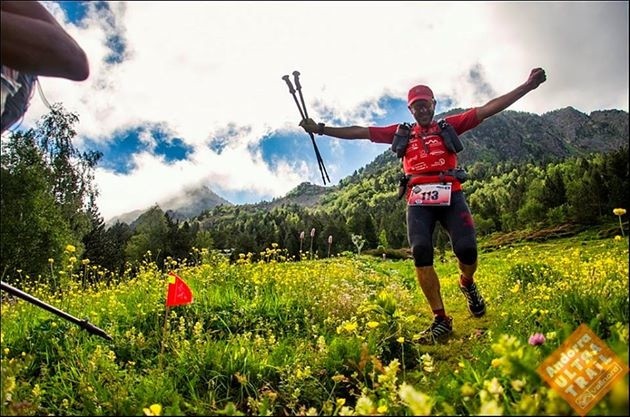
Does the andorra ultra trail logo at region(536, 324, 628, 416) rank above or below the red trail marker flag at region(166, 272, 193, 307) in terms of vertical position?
below

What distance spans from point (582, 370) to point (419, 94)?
475 centimetres

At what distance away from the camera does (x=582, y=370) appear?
78.6 inches

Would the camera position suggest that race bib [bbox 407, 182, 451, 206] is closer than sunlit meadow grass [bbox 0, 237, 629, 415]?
No

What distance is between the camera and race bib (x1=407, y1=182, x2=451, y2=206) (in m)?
5.75

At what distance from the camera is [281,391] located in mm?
3781

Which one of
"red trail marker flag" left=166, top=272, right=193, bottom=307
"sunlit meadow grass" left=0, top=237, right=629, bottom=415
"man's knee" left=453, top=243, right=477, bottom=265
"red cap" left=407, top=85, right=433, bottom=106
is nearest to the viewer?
"sunlit meadow grass" left=0, top=237, right=629, bottom=415

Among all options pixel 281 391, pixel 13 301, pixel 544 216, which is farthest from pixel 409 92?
pixel 544 216

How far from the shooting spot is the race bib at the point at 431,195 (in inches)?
227

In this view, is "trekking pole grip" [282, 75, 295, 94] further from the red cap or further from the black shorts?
the black shorts

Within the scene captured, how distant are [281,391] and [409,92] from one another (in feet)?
13.6

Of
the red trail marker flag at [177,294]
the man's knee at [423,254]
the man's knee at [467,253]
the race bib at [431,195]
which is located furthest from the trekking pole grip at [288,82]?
the red trail marker flag at [177,294]

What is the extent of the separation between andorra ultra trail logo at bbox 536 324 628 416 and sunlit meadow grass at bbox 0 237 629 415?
6 cm

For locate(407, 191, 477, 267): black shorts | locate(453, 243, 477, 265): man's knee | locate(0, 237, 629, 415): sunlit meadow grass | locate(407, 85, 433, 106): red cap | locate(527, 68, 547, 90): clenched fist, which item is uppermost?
locate(407, 85, 433, 106): red cap

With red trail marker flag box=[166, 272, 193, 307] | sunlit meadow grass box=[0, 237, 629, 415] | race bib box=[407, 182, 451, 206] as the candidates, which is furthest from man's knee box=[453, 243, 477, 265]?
red trail marker flag box=[166, 272, 193, 307]
